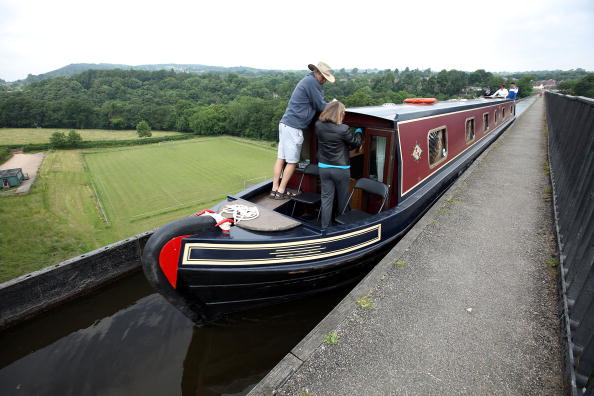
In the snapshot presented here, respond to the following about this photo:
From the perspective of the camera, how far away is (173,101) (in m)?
94.7

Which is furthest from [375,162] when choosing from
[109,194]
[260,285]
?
[109,194]

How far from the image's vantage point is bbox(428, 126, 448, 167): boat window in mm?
6070

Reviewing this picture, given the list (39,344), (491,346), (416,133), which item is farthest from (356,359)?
(39,344)

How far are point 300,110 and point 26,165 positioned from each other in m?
42.7

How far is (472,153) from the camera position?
899 cm

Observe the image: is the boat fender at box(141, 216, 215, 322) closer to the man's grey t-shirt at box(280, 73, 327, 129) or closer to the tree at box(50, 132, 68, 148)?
the man's grey t-shirt at box(280, 73, 327, 129)

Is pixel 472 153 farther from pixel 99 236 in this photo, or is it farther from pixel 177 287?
pixel 99 236

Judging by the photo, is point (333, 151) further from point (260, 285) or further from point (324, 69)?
point (260, 285)

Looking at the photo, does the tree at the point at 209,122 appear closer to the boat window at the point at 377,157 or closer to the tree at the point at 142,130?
the tree at the point at 142,130

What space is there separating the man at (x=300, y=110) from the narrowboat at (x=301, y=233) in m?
0.62

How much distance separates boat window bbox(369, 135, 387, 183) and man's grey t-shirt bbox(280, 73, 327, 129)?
1.06m

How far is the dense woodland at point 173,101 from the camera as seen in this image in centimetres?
6369

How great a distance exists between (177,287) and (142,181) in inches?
1266

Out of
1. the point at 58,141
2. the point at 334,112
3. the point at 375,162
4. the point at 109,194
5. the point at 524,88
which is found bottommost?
the point at 109,194
